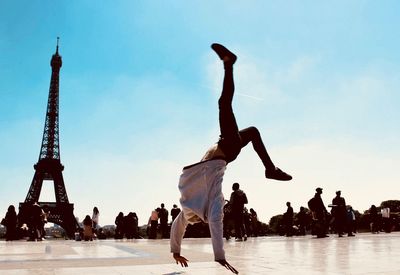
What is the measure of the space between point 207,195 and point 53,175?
189ft

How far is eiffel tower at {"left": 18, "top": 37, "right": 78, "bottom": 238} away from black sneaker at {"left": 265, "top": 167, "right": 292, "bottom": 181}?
53.7 m

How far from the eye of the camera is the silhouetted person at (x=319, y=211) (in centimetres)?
1553

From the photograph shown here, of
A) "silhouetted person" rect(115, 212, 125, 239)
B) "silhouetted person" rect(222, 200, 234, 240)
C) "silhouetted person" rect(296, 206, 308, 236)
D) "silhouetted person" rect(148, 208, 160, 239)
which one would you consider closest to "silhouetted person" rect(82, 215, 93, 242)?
"silhouetted person" rect(148, 208, 160, 239)

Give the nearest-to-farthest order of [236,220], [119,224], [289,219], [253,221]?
[236,220], [289,219], [253,221], [119,224]

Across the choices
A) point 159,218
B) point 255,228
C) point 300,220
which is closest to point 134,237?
point 159,218

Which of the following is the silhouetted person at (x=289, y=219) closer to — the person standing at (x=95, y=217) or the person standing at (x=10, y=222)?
the person standing at (x=95, y=217)

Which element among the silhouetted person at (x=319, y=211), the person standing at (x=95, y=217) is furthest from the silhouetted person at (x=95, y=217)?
the silhouetted person at (x=319, y=211)

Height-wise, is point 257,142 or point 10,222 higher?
point 257,142

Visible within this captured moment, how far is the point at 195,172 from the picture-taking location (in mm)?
4023

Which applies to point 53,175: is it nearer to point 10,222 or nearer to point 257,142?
point 10,222

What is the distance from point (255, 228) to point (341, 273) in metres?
18.3

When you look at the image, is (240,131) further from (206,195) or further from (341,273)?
(341,273)

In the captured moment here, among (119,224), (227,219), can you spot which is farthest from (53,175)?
(227,219)

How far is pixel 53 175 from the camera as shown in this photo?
57812 mm
